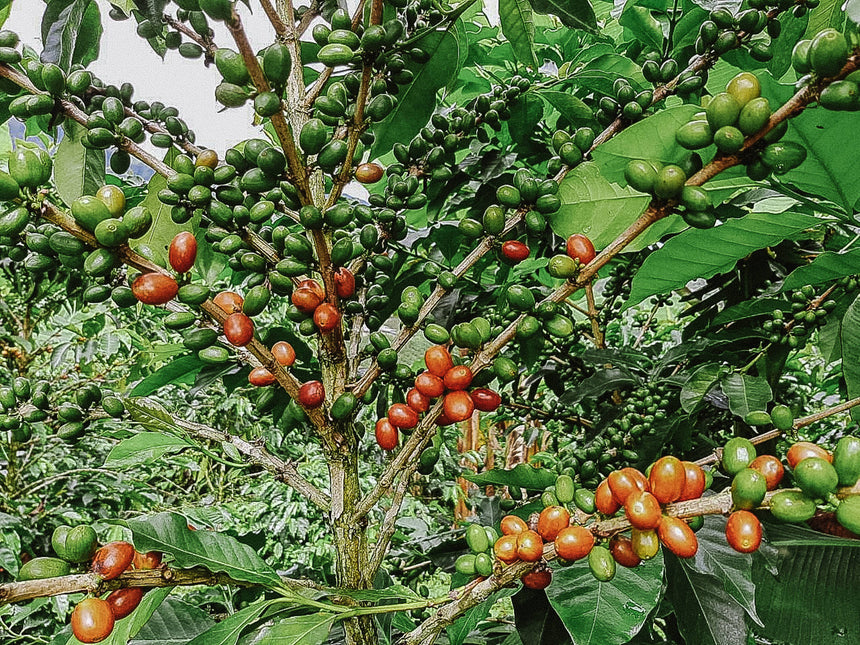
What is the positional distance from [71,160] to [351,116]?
0.32m

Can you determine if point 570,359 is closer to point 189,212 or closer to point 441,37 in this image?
point 441,37

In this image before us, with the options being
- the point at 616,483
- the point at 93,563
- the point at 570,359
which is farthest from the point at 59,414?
the point at 570,359

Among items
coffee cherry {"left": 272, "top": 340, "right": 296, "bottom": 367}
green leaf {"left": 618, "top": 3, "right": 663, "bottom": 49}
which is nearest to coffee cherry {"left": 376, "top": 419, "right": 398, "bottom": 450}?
coffee cherry {"left": 272, "top": 340, "right": 296, "bottom": 367}

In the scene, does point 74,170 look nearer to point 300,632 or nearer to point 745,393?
point 300,632

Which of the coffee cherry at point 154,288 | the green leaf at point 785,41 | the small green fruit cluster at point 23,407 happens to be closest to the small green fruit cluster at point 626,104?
the green leaf at point 785,41

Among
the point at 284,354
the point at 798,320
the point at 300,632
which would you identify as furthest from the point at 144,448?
the point at 798,320

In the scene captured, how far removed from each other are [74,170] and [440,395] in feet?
1.50

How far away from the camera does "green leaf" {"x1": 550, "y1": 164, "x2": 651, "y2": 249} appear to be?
0.54 metres

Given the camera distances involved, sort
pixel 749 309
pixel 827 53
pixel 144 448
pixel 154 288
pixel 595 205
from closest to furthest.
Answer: pixel 827 53 → pixel 154 288 → pixel 595 205 → pixel 144 448 → pixel 749 309

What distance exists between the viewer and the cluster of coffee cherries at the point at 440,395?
0.54m

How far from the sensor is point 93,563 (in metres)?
0.41

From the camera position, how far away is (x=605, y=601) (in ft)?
1.68

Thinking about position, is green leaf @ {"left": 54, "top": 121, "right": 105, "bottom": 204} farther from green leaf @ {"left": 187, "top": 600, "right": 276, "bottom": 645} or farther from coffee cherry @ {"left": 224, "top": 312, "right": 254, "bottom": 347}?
green leaf @ {"left": 187, "top": 600, "right": 276, "bottom": 645}

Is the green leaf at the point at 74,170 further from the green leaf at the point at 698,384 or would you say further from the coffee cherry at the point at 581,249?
the green leaf at the point at 698,384
